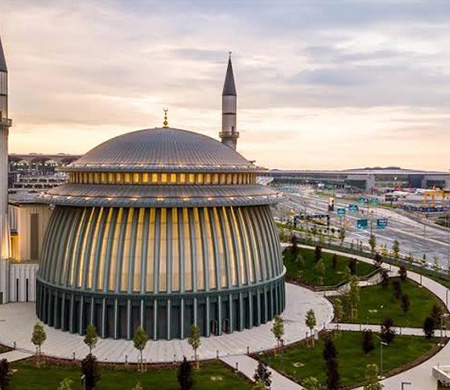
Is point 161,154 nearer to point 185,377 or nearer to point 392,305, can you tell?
point 185,377

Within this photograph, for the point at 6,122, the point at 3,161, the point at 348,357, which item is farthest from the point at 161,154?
the point at 348,357

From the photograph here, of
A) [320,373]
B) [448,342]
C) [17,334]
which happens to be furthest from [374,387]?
[17,334]

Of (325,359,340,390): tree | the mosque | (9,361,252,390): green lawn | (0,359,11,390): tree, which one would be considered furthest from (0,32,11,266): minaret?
(325,359,340,390): tree

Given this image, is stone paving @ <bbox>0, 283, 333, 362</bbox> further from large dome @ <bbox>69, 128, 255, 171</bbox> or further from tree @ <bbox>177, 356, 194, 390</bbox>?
large dome @ <bbox>69, 128, 255, 171</bbox>

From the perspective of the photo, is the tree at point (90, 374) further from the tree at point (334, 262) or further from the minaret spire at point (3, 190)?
the tree at point (334, 262)

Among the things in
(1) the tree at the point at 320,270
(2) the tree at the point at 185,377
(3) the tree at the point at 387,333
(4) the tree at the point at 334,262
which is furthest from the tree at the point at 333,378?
(4) the tree at the point at 334,262

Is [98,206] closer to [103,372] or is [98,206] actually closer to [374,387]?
[103,372]
